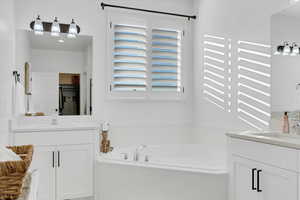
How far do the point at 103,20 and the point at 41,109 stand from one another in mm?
1426

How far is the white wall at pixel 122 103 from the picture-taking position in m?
3.23

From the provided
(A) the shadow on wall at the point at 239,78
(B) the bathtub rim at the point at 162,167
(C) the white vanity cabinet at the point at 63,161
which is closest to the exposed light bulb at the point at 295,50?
(A) the shadow on wall at the point at 239,78

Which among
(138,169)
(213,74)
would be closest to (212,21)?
(213,74)

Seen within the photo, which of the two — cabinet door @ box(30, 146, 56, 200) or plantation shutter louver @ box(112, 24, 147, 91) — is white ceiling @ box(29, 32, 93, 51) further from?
cabinet door @ box(30, 146, 56, 200)

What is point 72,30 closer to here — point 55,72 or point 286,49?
point 55,72

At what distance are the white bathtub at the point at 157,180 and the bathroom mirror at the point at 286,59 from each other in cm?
87

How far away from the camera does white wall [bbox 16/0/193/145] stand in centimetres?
323

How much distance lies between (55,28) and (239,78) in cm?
233

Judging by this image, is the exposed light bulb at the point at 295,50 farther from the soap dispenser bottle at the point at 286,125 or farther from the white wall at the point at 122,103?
the white wall at the point at 122,103

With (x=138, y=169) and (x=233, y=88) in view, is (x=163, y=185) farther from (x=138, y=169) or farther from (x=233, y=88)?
(x=233, y=88)

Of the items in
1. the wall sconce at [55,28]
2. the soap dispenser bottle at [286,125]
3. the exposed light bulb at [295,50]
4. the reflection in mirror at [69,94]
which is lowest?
the soap dispenser bottle at [286,125]

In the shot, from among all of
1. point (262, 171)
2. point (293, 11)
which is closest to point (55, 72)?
point (262, 171)

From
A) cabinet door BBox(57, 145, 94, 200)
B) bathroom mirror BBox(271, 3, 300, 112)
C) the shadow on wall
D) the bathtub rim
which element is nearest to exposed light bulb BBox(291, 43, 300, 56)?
bathroom mirror BBox(271, 3, 300, 112)

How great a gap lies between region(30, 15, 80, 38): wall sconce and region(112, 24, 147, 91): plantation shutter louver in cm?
55
